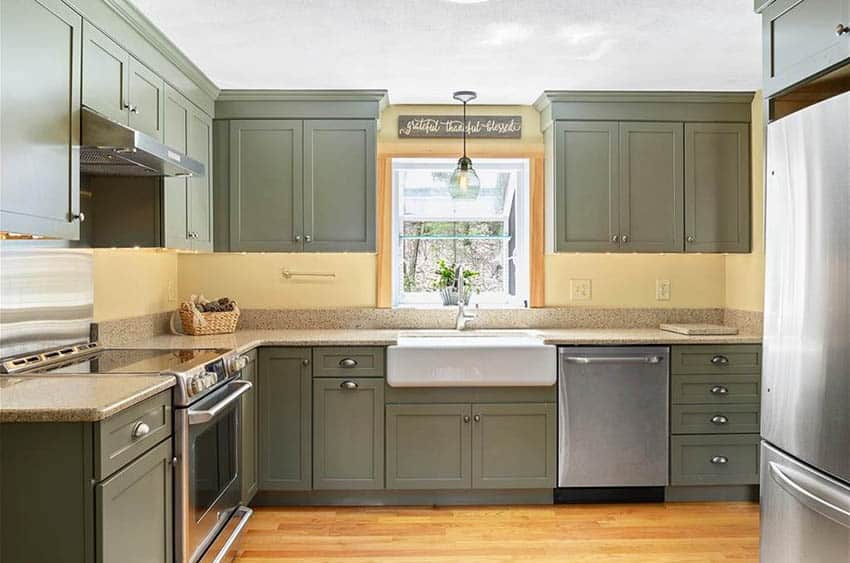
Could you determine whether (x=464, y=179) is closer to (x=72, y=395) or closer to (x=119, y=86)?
(x=119, y=86)

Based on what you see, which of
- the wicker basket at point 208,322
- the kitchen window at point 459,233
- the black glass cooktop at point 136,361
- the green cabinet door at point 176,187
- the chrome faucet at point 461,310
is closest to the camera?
the black glass cooktop at point 136,361

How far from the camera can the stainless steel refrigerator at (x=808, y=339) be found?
5.77 feet

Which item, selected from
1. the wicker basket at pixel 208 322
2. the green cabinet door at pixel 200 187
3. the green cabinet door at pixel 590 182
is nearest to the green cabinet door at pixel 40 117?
the green cabinet door at pixel 200 187

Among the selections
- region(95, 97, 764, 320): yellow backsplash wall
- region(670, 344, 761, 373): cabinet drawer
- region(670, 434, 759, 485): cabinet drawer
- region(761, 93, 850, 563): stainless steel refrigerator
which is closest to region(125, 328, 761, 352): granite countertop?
region(670, 344, 761, 373): cabinet drawer

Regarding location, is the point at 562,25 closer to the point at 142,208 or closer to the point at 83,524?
the point at 142,208

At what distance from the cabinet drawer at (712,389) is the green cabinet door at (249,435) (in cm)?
214

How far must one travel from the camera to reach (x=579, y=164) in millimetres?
3816

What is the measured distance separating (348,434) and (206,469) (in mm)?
1014

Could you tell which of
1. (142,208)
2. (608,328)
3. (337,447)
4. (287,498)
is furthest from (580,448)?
(142,208)

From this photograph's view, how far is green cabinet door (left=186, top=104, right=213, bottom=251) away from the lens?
339 cm

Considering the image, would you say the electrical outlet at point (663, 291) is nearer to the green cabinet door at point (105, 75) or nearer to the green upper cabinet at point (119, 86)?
the green upper cabinet at point (119, 86)

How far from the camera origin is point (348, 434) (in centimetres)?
346

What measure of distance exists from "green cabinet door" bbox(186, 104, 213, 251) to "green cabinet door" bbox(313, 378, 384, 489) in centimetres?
98

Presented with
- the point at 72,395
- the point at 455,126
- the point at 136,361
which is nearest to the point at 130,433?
the point at 72,395
